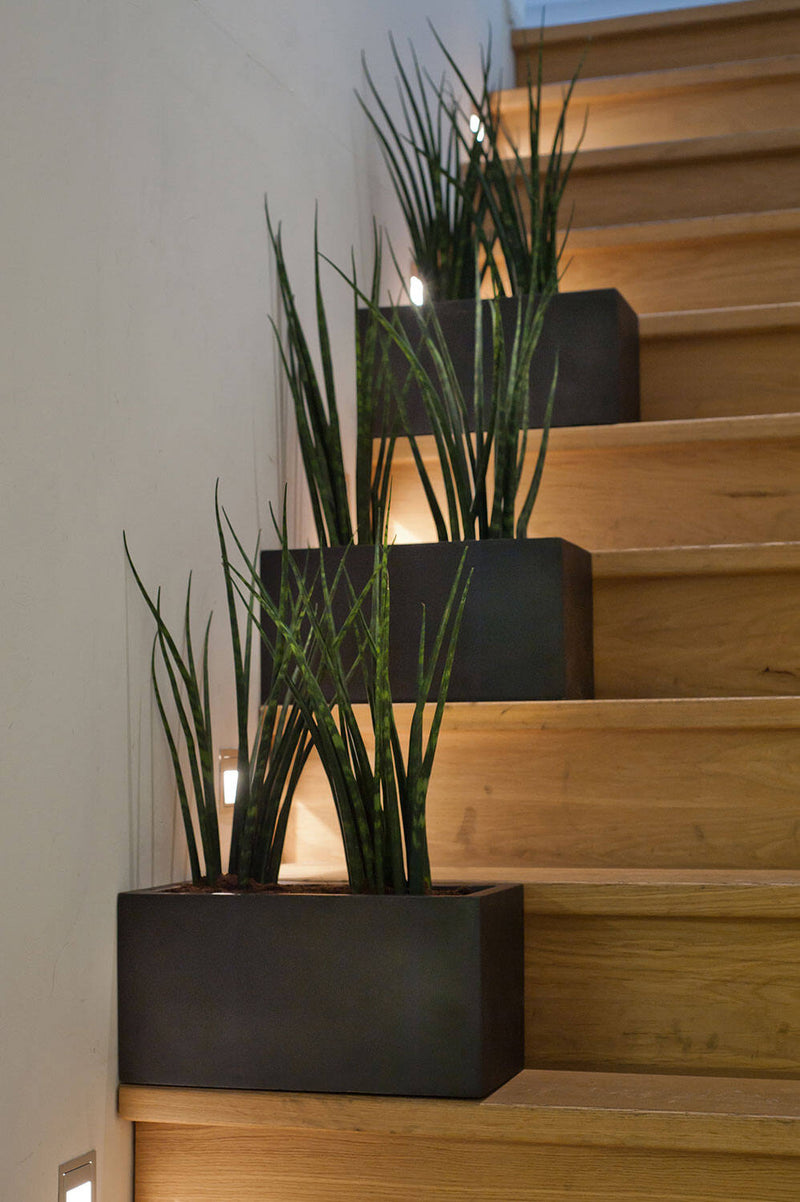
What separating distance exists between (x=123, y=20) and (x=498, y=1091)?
95 cm

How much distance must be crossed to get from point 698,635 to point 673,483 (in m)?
0.24

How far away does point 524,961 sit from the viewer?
1188 millimetres

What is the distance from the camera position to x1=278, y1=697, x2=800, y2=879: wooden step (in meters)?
1.32

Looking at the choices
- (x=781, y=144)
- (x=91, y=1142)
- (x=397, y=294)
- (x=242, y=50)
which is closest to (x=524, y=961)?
(x=91, y=1142)

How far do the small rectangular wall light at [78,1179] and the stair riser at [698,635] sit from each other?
74 cm

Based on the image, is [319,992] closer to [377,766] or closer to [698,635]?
[377,766]

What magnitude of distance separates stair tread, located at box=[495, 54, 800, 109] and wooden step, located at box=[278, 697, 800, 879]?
159cm

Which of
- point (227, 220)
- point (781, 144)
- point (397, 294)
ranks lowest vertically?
point (227, 220)

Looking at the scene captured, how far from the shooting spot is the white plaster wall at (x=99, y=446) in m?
0.98

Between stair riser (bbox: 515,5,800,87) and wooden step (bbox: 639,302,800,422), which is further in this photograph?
stair riser (bbox: 515,5,800,87)

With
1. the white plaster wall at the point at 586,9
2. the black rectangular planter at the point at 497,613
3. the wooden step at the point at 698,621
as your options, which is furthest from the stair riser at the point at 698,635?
the white plaster wall at the point at 586,9

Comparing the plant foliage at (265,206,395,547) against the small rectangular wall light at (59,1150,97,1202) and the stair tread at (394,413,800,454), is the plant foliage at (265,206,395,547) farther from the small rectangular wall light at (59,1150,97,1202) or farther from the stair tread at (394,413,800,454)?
the small rectangular wall light at (59,1150,97,1202)

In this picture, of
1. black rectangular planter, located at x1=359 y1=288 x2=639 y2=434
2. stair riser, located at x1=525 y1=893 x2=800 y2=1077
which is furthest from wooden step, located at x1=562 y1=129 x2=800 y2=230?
stair riser, located at x1=525 y1=893 x2=800 y2=1077

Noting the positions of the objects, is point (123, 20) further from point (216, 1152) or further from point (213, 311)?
point (216, 1152)
